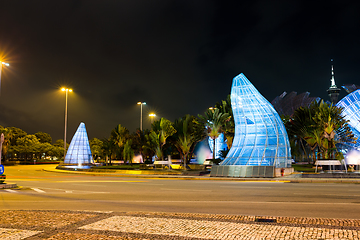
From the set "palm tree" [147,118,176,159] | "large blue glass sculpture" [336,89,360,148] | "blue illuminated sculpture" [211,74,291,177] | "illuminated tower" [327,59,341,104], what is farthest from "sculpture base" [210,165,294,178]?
"illuminated tower" [327,59,341,104]

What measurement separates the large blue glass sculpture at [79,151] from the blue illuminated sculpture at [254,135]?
1243 inches

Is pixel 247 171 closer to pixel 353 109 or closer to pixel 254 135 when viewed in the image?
pixel 254 135

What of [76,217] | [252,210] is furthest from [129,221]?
[252,210]

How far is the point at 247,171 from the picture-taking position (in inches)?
1116

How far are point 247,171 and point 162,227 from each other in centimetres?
2286

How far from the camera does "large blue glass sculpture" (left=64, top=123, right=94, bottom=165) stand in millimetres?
54719

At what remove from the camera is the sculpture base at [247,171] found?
2775cm

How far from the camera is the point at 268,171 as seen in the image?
27.8 metres

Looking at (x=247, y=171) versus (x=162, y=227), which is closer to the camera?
(x=162, y=227)

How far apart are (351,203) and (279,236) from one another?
6479 mm

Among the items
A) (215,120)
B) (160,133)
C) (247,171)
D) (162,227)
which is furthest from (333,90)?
(162,227)

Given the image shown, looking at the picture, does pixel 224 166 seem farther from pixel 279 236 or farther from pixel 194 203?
pixel 279 236

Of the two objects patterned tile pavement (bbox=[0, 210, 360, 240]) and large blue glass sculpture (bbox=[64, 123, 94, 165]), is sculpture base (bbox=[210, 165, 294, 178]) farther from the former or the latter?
large blue glass sculpture (bbox=[64, 123, 94, 165])

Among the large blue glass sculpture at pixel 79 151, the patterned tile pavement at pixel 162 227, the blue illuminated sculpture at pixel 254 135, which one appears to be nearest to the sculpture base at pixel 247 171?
the blue illuminated sculpture at pixel 254 135
